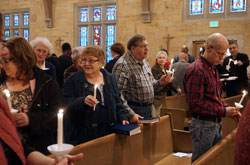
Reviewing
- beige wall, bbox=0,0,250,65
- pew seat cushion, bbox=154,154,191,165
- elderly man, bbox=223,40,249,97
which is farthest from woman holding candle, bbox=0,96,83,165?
beige wall, bbox=0,0,250,65

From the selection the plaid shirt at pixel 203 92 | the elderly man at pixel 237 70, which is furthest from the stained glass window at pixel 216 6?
the plaid shirt at pixel 203 92

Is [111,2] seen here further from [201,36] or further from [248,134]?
[248,134]

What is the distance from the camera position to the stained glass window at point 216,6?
9281 millimetres

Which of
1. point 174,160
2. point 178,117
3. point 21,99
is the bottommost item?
point 174,160

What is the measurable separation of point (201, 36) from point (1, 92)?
819 centimetres

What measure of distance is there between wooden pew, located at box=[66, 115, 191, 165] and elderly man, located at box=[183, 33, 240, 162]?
53cm

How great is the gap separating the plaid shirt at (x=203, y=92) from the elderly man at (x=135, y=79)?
2.27ft

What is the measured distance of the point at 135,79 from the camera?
3289 mm

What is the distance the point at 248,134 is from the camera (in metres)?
0.71

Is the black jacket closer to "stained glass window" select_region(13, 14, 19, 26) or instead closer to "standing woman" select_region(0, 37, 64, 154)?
"standing woman" select_region(0, 37, 64, 154)

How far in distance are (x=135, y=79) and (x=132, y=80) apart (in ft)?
0.12

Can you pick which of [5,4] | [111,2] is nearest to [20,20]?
[5,4]

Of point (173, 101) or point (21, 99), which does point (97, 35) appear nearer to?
point (173, 101)

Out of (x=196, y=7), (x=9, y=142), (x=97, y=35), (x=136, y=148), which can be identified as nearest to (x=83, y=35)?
(x=97, y=35)
